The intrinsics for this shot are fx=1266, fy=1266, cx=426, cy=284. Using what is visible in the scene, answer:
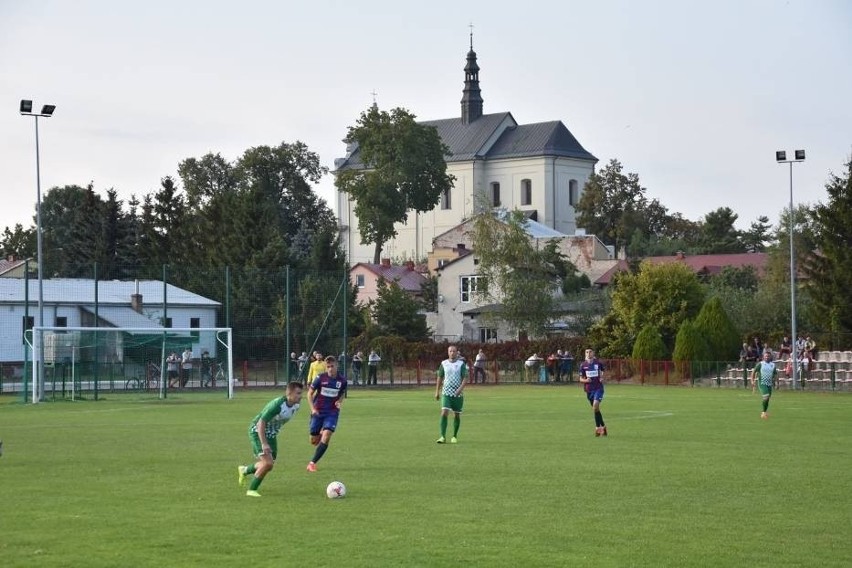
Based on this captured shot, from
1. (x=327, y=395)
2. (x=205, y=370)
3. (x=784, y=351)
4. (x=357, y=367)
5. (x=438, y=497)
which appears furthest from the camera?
(x=357, y=367)

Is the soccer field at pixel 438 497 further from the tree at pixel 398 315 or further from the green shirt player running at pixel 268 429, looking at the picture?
the tree at pixel 398 315

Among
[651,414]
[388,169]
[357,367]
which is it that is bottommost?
[651,414]

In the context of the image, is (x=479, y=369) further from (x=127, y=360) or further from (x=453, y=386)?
(x=453, y=386)

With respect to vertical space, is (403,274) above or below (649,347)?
above

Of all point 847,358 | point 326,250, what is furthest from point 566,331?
point 847,358

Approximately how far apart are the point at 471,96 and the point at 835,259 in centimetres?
8916

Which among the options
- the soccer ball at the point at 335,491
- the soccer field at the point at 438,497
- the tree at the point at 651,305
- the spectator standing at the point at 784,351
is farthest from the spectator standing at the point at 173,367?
the soccer ball at the point at 335,491

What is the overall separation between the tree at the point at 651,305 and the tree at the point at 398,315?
1623cm

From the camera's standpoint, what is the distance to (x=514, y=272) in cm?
8056

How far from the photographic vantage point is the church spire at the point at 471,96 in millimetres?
150750

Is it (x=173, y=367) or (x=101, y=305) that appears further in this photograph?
(x=101, y=305)

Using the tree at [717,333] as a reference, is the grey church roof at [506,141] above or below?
above

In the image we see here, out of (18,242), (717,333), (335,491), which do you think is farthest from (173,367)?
(18,242)

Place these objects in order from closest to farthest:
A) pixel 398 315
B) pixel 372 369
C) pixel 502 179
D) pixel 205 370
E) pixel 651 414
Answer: pixel 651 414 < pixel 205 370 < pixel 372 369 < pixel 398 315 < pixel 502 179
